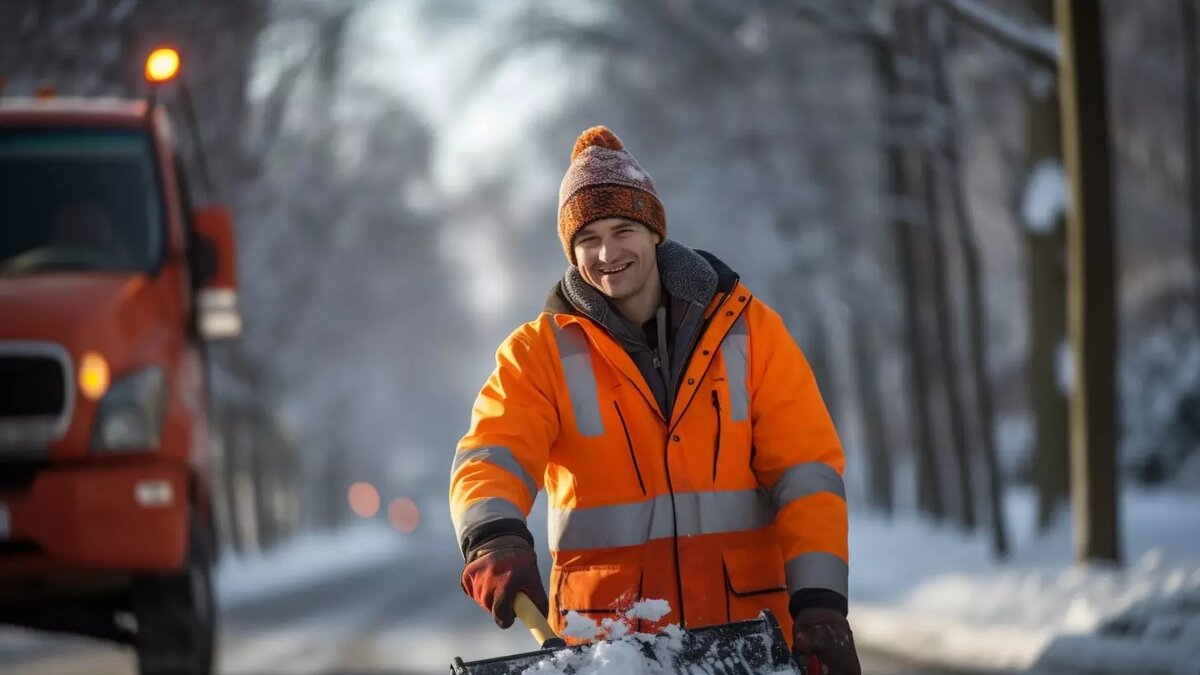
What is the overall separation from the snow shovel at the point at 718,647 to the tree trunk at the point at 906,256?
16.8 m

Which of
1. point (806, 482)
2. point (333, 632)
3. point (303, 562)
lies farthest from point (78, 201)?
point (303, 562)

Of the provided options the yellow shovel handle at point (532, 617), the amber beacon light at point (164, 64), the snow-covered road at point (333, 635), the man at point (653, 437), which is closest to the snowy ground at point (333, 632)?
the snow-covered road at point (333, 635)

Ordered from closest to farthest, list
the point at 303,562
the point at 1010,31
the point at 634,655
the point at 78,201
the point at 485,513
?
the point at 634,655 → the point at 485,513 → the point at 78,201 → the point at 1010,31 → the point at 303,562

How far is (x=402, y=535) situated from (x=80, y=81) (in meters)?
39.7

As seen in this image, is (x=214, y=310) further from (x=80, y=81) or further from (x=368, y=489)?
(x=368, y=489)

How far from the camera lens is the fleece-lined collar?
390 centimetres

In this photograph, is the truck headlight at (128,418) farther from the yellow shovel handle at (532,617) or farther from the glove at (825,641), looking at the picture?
the glove at (825,641)

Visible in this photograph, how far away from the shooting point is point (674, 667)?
11.2 feet

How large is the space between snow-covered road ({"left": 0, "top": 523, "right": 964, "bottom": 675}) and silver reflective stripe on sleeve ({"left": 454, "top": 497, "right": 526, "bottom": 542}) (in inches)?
304

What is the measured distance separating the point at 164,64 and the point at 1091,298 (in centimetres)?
665

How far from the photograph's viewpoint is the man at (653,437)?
381 cm

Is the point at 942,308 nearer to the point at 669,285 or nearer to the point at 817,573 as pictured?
the point at 669,285

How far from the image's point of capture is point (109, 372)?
25.8ft

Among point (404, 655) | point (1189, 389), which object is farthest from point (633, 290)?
point (1189, 389)
